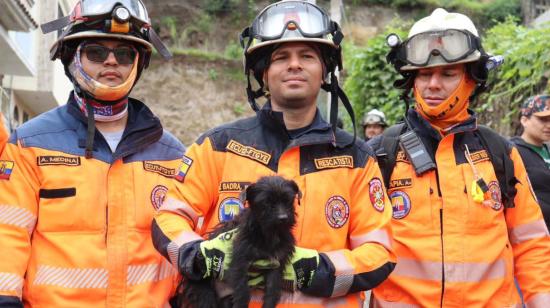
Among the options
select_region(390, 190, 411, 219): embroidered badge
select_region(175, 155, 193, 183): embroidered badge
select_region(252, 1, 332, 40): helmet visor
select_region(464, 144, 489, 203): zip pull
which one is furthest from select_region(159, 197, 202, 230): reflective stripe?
select_region(464, 144, 489, 203): zip pull

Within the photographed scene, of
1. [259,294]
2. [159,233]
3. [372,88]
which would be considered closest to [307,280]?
[259,294]

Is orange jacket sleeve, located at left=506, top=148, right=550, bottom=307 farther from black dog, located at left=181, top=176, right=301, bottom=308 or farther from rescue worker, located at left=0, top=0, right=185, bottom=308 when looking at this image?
rescue worker, located at left=0, top=0, right=185, bottom=308

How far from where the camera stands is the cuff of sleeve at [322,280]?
3.43 m

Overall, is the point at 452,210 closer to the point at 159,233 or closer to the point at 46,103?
the point at 159,233

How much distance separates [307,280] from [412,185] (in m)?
1.23

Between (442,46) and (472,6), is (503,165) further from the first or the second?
(472,6)

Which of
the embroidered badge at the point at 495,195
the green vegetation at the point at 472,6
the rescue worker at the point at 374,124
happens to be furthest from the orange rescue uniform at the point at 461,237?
the green vegetation at the point at 472,6

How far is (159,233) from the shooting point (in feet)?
11.8

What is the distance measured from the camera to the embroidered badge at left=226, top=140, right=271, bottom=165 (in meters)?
3.78

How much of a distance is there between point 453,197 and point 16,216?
8.84 feet

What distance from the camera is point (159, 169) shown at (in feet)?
13.5

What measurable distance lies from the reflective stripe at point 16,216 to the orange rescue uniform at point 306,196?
72cm

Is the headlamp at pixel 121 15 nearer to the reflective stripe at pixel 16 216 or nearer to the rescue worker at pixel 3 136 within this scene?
the rescue worker at pixel 3 136

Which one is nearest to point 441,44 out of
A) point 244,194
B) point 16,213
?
point 244,194
